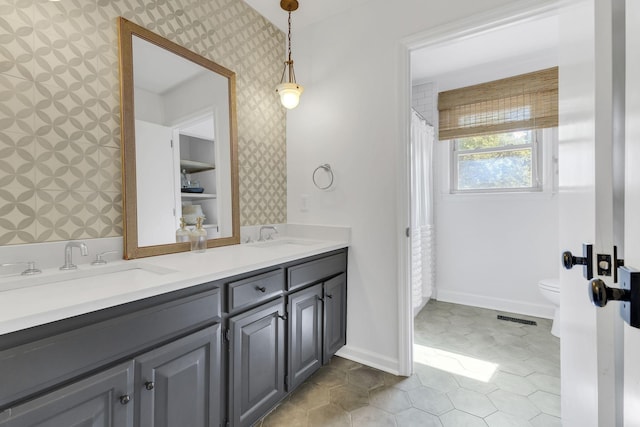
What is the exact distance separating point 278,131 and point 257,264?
4.57ft

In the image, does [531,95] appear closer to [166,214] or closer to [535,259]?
[535,259]

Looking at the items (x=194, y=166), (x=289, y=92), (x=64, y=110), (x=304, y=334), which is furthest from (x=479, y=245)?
(x=64, y=110)

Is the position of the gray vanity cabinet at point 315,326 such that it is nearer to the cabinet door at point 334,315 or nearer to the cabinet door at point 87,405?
the cabinet door at point 334,315

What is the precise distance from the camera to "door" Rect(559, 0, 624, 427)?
1.96ft

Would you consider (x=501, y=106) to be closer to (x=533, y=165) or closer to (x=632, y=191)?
(x=533, y=165)

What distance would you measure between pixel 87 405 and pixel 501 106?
385 centimetres

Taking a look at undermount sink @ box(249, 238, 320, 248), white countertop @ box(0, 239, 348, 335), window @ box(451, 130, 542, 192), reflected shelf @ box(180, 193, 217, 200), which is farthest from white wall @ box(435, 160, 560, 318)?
reflected shelf @ box(180, 193, 217, 200)

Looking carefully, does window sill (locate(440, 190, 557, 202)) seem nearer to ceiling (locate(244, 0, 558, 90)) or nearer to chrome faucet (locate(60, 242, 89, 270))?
ceiling (locate(244, 0, 558, 90))

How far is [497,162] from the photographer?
3.22 metres

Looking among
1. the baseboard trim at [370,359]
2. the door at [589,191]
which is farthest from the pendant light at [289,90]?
the baseboard trim at [370,359]

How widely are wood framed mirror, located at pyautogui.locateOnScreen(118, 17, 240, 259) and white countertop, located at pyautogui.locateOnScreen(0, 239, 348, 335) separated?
204 millimetres

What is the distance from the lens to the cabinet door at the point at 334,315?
198cm

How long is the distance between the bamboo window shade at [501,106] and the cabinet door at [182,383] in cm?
328

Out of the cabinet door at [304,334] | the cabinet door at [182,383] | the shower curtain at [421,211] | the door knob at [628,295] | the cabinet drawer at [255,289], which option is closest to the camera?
the door knob at [628,295]
